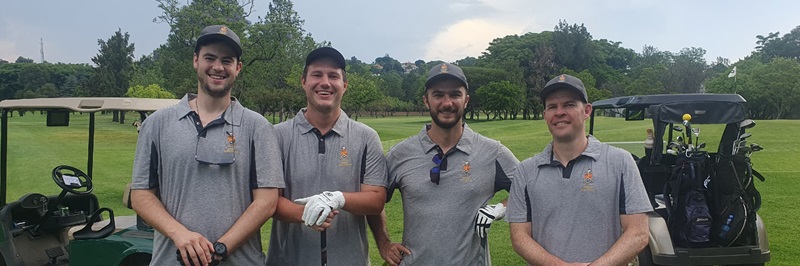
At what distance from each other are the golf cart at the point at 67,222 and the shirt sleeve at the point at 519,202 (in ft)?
8.49

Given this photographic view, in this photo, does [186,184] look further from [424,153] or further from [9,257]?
[9,257]

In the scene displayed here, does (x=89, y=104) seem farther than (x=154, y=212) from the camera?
Yes

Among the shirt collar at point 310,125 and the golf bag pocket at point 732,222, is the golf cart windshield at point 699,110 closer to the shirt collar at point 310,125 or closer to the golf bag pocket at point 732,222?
the golf bag pocket at point 732,222

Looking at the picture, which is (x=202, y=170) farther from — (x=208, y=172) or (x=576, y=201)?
(x=576, y=201)

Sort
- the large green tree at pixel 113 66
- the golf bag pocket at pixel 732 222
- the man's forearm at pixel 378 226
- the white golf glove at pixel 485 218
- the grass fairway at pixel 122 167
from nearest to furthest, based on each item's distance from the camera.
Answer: the white golf glove at pixel 485 218 → the man's forearm at pixel 378 226 → the golf bag pocket at pixel 732 222 → the grass fairway at pixel 122 167 → the large green tree at pixel 113 66

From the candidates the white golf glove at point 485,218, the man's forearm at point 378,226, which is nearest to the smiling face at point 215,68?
the man's forearm at point 378,226

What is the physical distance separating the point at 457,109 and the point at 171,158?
1.23m

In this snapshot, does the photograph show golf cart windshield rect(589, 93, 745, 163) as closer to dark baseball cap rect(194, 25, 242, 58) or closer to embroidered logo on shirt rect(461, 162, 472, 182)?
embroidered logo on shirt rect(461, 162, 472, 182)

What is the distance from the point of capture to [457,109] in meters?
2.71

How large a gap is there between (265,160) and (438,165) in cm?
77

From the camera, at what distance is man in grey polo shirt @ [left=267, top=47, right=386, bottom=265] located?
264cm

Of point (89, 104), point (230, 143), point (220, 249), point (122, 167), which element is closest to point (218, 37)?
point (230, 143)

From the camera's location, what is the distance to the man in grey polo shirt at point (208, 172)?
2299mm

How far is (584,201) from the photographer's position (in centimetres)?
232
